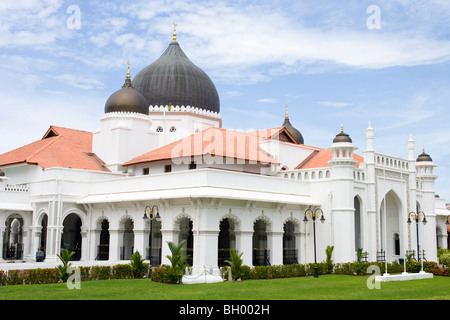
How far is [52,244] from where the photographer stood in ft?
99.5

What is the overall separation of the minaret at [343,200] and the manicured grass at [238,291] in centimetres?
596

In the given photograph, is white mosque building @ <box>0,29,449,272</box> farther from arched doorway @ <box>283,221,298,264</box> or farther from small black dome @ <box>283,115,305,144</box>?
small black dome @ <box>283,115,305,144</box>

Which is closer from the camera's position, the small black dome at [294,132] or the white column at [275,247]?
the white column at [275,247]

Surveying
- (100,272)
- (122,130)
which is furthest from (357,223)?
(100,272)

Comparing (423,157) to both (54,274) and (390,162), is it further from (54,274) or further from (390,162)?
(54,274)

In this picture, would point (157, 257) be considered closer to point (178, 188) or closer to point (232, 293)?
point (178, 188)

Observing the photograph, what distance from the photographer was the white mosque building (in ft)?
89.5

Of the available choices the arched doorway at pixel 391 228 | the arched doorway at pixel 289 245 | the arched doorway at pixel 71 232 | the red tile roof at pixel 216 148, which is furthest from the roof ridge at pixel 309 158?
the arched doorway at pixel 71 232

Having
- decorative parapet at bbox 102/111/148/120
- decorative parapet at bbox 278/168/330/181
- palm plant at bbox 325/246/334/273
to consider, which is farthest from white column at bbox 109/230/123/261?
palm plant at bbox 325/246/334/273

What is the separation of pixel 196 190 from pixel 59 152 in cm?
1354

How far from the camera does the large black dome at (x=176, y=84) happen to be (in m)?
38.9

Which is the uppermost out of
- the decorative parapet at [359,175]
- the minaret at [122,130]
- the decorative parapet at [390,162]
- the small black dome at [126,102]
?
the small black dome at [126,102]

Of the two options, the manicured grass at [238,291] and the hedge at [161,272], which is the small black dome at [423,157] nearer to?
the hedge at [161,272]
